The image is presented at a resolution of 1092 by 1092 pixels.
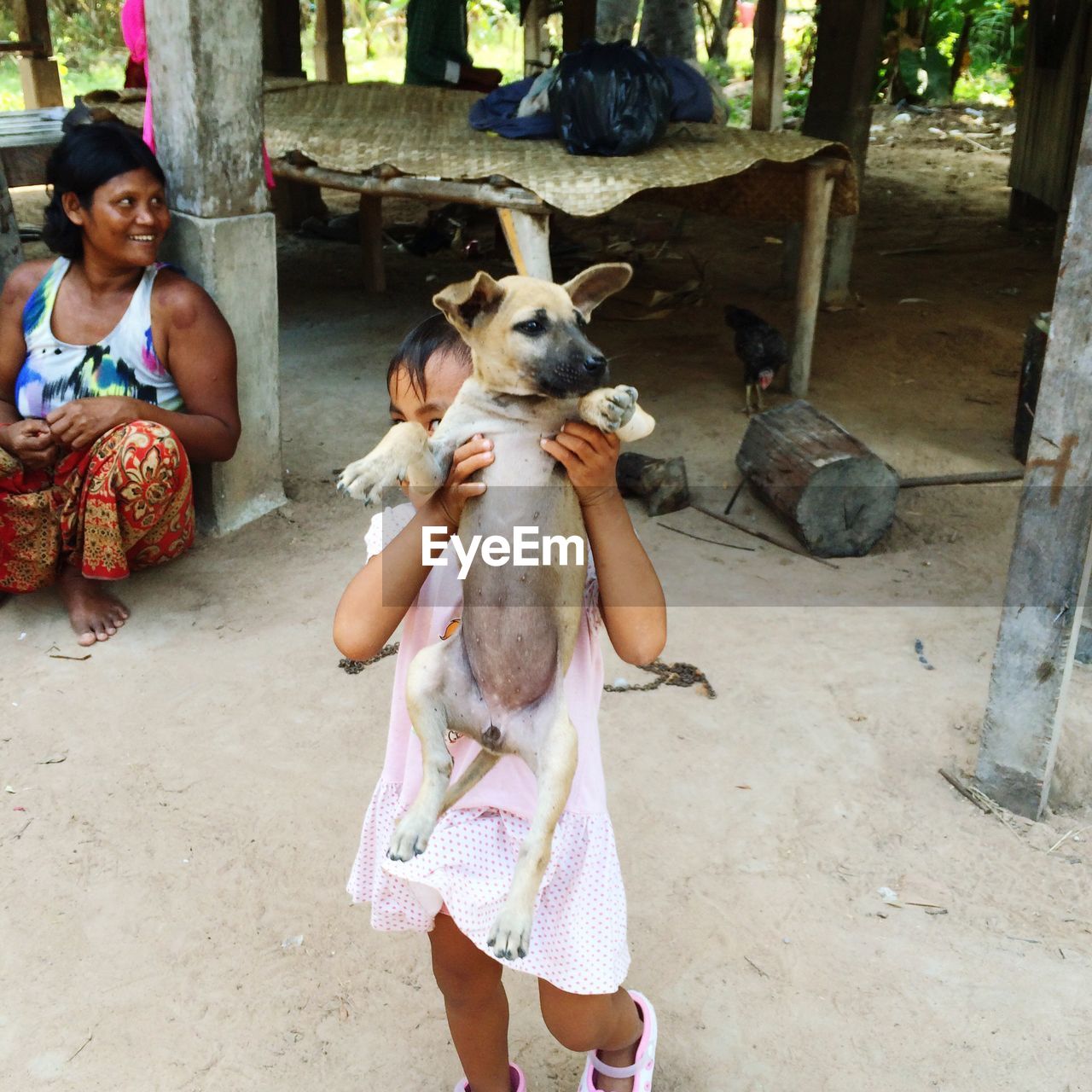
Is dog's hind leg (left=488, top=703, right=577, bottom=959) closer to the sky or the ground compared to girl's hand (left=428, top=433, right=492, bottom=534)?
closer to the ground

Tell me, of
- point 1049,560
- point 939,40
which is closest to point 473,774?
point 1049,560

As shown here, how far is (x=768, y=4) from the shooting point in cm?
772

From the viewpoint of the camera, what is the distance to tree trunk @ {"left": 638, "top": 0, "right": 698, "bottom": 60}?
7.50 m

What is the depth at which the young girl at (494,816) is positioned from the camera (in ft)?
5.89

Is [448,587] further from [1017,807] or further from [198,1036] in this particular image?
[1017,807]

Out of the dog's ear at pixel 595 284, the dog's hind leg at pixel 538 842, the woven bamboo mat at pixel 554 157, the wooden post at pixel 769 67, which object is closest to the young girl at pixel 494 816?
the dog's hind leg at pixel 538 842

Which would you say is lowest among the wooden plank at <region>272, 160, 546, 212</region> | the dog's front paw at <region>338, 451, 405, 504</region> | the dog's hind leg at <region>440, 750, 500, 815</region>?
the dog's hind leg at <region>440, 750, 500, 815</region>

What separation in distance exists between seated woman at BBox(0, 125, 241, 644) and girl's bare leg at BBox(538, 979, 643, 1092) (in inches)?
96.6

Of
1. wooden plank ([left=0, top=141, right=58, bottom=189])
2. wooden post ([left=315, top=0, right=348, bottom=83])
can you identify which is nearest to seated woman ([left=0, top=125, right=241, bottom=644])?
wooden plank ([left=0, top=141, right=58, bottom=189])

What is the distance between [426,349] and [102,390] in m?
2.37

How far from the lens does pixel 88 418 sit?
12.3 feet

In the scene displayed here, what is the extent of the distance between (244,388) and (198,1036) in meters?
2.68

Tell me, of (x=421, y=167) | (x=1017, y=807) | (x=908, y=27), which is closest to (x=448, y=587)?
(x=1017, y=807)

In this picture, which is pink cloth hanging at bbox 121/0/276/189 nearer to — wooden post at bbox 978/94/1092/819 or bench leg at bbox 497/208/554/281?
bench leg at bbox 497/208/554/281
